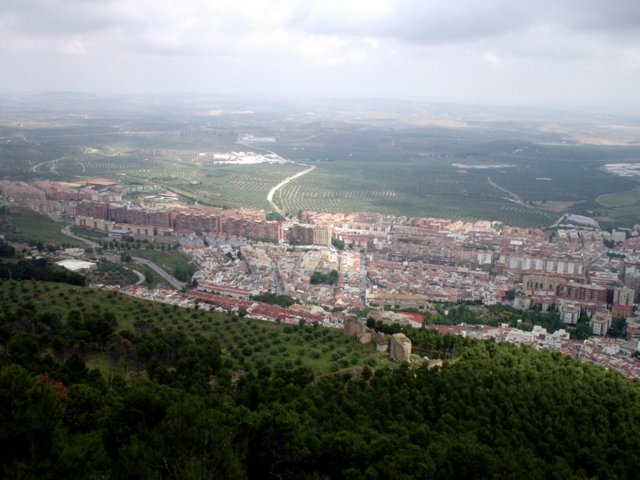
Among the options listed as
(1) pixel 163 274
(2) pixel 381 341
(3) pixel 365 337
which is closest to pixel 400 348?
(2) pixel 381 341

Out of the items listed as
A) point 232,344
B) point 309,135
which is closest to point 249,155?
point 309,135

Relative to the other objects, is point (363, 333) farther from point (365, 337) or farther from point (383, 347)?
point (383, 347)

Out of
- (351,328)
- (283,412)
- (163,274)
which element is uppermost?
(283,412)

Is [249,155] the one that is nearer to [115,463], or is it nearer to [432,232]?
[432,232]

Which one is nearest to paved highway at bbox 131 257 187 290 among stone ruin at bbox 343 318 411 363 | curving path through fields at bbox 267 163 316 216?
stone ruin at bbox 343 318 411 363

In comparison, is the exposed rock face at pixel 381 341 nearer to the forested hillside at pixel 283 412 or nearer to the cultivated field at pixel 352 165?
the forested hillside at pixel 283 412

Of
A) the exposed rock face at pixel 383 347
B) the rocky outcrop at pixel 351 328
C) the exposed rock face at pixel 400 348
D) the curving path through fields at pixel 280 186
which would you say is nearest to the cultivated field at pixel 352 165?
the curving path through fields at pixel 280 186
